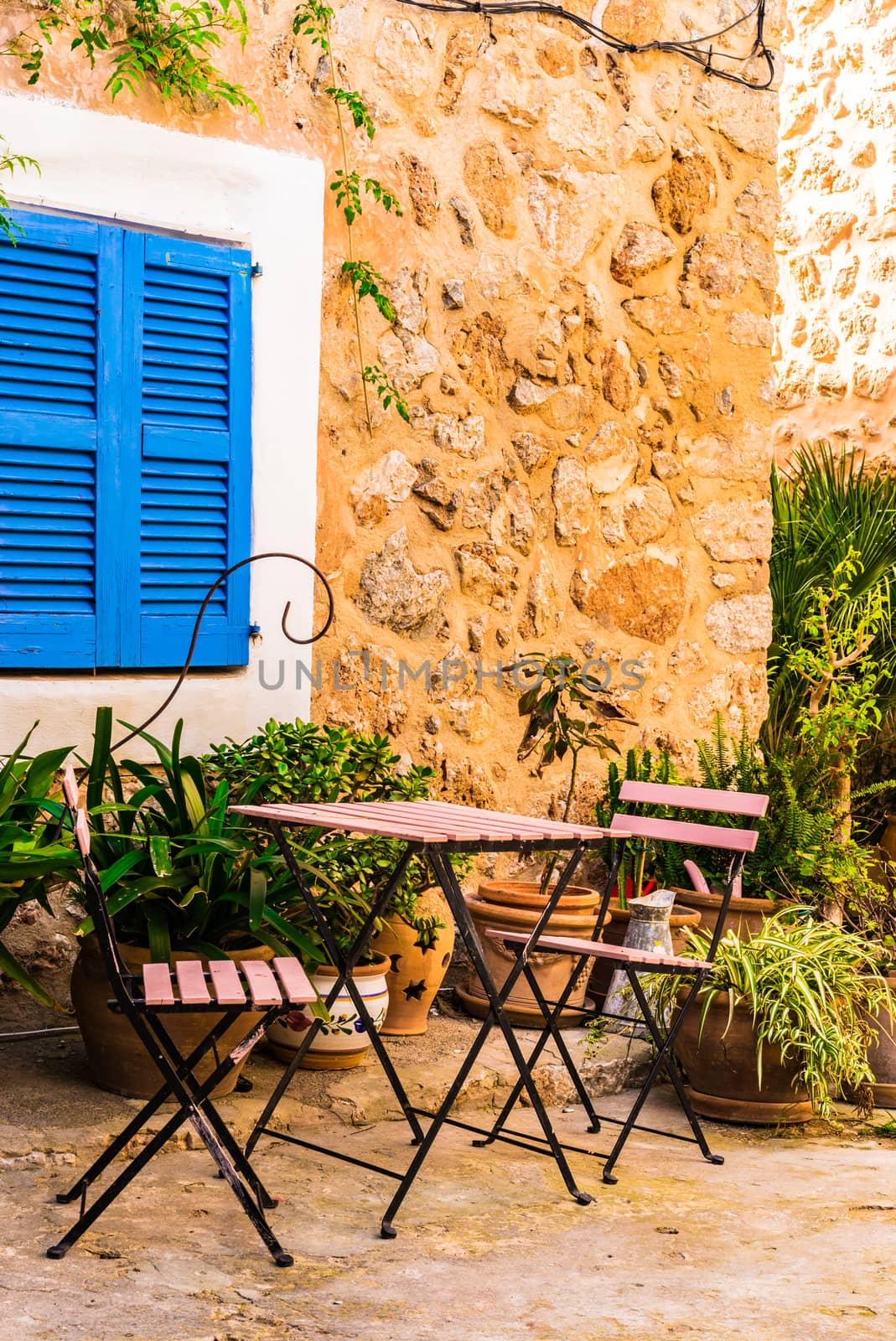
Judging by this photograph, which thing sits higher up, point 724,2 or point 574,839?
point 724,2

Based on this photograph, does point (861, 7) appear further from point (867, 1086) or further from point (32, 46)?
point (867, 1086)

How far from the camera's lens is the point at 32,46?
3738 millimetres

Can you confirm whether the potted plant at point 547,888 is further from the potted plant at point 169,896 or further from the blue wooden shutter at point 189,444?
the blue wooden shutter at point 189,444

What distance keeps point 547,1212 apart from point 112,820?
63.9 inches

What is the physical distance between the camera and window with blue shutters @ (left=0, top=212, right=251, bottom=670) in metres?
3.76

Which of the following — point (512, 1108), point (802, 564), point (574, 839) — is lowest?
point (512, 1108)

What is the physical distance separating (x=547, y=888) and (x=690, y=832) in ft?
2.80

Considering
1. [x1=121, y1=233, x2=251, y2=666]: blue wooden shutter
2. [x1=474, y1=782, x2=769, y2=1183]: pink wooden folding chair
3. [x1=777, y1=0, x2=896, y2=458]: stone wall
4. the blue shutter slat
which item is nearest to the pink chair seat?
[x1=474, y1=782, x2=769, y2=1183]: pink wooden folding chair

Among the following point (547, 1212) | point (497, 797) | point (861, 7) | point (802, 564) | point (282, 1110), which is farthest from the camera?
point (861, 7)

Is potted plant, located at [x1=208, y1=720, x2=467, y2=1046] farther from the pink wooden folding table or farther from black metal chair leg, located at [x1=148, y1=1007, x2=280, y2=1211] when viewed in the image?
black metal chair leg, located at [x1=148, y1=1007, x2=280, y2=1211]

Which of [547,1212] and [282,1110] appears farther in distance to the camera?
[282,1110]

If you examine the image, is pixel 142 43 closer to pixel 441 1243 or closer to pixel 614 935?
pixel 614 935

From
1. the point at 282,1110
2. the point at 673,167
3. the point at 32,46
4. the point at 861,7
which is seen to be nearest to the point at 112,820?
the point at 282,1110

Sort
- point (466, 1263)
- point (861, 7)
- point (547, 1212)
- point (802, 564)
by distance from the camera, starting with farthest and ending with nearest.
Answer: point (861, 7) → point (802, 564) → point (547, 1212) → point (466, 1263)
